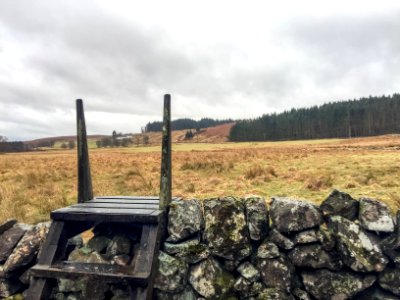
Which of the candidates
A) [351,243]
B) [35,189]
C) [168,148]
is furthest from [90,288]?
[35,189]

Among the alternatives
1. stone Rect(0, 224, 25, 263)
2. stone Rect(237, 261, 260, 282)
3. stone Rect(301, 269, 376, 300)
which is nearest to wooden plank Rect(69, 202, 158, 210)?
stone Rect(0, 224, 25, 263)

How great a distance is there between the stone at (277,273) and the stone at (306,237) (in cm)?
33

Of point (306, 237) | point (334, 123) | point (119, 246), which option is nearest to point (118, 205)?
point (119, 246)

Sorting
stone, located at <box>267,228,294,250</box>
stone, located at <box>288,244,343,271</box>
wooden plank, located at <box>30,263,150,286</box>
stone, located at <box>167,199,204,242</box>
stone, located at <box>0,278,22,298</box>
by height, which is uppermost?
stone, located at <box>167,199,204,242</box>

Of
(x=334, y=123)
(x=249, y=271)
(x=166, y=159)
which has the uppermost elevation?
(x=334, y=123)

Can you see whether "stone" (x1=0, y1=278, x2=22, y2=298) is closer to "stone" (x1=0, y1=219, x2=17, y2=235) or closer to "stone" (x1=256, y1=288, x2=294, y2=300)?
"stone" (x1=0, y1=219, x2=17, y2=235)

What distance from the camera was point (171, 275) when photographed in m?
4.36

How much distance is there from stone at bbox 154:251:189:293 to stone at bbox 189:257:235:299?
114 mm

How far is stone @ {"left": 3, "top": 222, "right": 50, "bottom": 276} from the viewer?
15.5ft

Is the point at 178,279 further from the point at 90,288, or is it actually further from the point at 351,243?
the point at 351,243

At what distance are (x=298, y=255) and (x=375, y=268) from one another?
36.5 inches

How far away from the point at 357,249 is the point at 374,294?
0.67 m

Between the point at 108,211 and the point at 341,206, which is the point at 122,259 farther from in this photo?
the point at 341,206

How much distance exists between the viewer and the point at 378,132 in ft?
274
